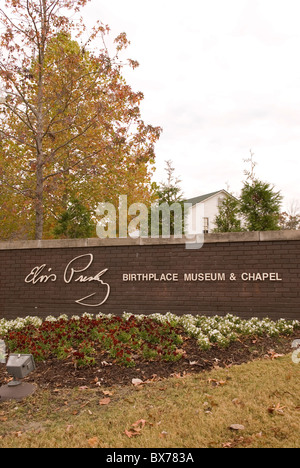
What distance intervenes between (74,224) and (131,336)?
338 inches

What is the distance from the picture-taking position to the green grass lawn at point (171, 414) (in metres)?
3.70

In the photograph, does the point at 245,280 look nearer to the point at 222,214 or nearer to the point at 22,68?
the point at 222,214

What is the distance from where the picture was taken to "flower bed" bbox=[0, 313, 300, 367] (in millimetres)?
6312

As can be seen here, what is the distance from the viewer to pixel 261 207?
43.8 feet

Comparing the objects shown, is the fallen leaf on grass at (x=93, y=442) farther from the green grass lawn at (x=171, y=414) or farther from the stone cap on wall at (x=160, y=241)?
the stone cap on wall at (x=160, y=241)

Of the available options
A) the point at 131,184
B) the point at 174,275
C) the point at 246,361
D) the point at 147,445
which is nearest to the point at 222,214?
the point at 131,184

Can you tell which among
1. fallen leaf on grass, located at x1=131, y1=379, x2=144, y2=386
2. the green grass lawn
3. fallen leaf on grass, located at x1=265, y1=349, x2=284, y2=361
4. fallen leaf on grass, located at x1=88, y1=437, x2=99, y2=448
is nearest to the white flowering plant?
fallen leaf on grass, located at x1=265, y1=349, x2=284, y2=361

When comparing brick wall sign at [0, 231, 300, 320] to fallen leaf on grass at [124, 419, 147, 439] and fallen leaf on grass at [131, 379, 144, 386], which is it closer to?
fallen leaf on grass at [131, 379, 144, 386]

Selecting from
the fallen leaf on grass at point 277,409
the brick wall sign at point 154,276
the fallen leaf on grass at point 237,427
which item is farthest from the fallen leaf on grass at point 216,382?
the brick wall sign at point 154,276

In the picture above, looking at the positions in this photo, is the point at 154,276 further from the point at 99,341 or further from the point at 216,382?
the point at 216,382

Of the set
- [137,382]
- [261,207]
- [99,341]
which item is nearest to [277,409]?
[137,382]

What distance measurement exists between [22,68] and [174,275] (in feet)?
28.0

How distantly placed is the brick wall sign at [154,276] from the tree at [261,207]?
179 inches

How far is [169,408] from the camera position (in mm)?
4410
